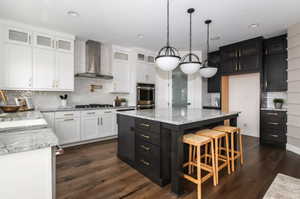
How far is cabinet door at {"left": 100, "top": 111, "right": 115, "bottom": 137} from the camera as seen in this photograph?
4.10 m

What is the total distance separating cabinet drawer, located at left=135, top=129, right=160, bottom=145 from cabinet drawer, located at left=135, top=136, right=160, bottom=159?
5 centimetres

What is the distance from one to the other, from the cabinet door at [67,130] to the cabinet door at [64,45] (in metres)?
1.72

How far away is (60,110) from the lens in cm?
346

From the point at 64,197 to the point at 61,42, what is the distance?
3.36 meters

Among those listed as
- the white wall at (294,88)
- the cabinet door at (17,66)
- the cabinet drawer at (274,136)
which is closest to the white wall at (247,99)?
the cabinet drawer at (274,136)

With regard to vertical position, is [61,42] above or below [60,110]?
above

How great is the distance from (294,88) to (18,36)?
6007 mm

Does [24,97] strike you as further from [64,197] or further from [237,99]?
[237,99]

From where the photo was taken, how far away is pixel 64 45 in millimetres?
3695

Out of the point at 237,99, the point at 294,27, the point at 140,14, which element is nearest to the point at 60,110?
the point at 140,14

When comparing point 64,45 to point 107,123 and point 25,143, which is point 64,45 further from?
point 25,143

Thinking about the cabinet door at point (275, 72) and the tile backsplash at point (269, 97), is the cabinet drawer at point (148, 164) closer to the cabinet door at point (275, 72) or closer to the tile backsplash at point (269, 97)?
the tile backsplash at point (269, 97)

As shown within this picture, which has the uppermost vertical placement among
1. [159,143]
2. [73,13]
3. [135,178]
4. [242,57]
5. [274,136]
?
[73,13]

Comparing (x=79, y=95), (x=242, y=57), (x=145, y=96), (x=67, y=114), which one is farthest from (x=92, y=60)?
(x=242, y=57)
